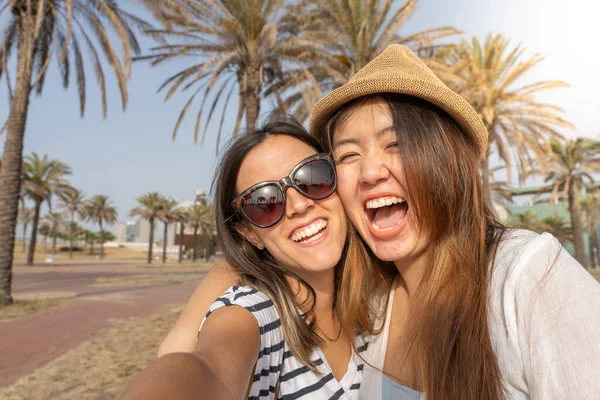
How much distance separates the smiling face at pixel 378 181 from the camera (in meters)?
1.77

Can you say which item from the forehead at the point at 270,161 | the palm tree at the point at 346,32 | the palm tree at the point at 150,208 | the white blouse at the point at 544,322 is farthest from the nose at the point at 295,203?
the palm tree at the point at 150,208

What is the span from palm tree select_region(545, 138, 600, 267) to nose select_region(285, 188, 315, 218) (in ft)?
79.6

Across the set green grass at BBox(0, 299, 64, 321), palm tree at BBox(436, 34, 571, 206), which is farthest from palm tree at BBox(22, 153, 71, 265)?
palm tree at BBox(436, 34, 571, 206)

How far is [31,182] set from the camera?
106 feet

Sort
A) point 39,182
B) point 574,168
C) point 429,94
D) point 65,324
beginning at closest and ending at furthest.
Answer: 1. point 429,94
2. point 65,324
3. point 574,168
4. point 39,182

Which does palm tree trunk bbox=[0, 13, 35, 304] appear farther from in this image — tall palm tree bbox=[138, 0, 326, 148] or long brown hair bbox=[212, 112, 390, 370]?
long brown hair bbox=[212, 112, 390, 370]

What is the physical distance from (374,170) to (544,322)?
859 mm

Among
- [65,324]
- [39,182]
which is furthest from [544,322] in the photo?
[39,182]

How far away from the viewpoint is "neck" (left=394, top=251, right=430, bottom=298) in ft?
6.09

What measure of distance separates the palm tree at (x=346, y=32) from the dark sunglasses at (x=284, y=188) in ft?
29.9

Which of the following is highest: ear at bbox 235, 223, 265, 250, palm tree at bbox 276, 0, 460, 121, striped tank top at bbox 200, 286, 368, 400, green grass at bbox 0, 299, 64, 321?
palm tree at bbox 276, 0, 460, 121

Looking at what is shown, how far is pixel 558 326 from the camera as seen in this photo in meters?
1.12

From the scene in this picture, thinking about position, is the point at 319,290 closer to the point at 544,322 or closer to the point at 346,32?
the point at 544,322

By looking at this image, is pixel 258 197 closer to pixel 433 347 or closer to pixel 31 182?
pixel 433 347
